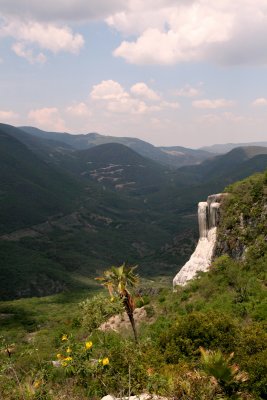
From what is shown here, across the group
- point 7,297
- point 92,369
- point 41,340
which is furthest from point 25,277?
point 92,369

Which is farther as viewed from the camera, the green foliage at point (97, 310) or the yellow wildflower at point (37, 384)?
the green foliage at point (97, 310)

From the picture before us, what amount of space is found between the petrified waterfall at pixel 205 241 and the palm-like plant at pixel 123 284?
18559 mm

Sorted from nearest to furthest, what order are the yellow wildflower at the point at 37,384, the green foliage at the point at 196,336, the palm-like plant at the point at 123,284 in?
the yellow wildflower at the point at 37,384 → the green foliage at the point at 196,336 → the palm-like plant at the point at 123,284

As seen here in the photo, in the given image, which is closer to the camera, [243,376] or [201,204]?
[243,376]

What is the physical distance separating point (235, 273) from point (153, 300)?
30.4ft

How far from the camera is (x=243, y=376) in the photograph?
1595cm

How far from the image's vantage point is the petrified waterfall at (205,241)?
47.9 metres

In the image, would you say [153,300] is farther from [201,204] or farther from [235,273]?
[201,204]

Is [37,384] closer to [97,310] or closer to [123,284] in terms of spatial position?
[97,310]

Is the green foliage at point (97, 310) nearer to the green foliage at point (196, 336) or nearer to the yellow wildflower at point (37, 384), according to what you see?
the yellow wildflower at point (37, 384)

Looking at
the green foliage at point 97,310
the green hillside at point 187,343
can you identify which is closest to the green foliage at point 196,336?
the green hillside at point 187,343

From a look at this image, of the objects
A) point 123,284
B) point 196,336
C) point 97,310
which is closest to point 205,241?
point 123,284

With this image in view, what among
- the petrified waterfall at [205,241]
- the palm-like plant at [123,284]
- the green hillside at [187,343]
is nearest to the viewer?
the green hillside at [187,343]

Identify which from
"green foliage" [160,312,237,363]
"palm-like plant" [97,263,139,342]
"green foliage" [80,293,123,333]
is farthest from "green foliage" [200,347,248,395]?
"palm-like plant" [97,263,139,342]
